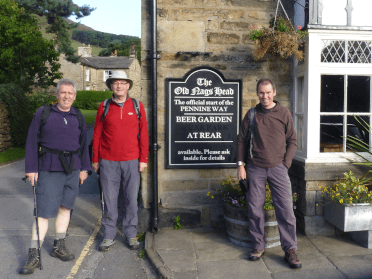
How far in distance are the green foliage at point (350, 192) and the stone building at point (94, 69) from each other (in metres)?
43.3

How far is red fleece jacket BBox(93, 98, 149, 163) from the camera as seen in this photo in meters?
4.49

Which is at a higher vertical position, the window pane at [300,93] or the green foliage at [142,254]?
the window pane at [300,93]

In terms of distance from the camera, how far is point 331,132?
4961 mm

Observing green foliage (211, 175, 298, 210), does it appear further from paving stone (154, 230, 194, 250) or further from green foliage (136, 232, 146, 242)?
green foliage (136, 232, 146, 242)

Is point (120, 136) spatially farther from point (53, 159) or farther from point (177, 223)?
point (177, 223)

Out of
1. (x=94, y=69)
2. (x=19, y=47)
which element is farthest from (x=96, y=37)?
(x=19, y=47)

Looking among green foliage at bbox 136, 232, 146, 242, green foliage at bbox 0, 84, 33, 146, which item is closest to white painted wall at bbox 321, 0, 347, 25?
green foliage at bbox 136, 232, 146, 242

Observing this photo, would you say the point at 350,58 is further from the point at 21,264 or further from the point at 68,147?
the point at 21,264

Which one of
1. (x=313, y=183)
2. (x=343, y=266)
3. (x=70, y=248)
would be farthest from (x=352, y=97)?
(x=70, y=248)

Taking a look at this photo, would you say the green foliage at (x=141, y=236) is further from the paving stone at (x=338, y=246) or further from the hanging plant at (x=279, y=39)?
the hanging plant at (x=279, y=39)

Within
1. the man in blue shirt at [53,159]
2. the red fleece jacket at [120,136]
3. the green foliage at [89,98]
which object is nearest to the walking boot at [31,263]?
the man in blue shirt at [53,159]

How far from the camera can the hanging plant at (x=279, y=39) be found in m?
4.63

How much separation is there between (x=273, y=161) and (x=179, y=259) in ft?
5.03

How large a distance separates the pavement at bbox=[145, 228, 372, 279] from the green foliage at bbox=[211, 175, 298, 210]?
20.3 inches
